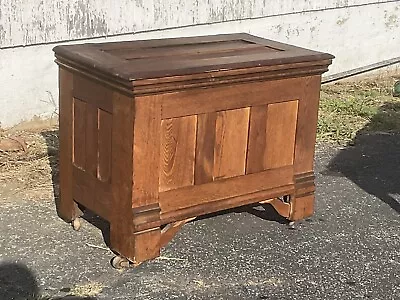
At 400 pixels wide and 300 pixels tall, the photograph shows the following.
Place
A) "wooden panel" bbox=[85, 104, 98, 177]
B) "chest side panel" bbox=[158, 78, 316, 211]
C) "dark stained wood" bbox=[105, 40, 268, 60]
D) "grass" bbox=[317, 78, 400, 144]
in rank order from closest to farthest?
"chest side panel" bbox=[158, 78, 316, 211], "wooden panel" bbox=[85, 104, 98, 177], "dark stained wood" bbox=[105, 40, 268, 60], "grass" bbox=[317, 78, 400, 144]

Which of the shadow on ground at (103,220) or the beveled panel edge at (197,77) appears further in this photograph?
the shadow on ground at (103,220)

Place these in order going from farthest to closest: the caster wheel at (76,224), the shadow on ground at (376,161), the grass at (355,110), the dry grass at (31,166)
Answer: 1. the grass at (355,110)
2. the shadow on ground at (376,161)
3. the dry grass at (31,166)
4. the caster wheel at (76,224)

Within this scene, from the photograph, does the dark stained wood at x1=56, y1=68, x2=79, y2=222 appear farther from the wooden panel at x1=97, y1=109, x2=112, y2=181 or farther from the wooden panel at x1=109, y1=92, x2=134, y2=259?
the wooden panel at x1=109, y1=92, x2=134, y2=259

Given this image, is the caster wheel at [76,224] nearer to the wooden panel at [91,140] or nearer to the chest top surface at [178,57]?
the wooden panel at [91,140]

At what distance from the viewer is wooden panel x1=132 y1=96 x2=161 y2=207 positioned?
12.0 ft

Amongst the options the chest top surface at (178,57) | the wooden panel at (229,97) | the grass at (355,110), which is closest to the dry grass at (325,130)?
the grass at (355,110)

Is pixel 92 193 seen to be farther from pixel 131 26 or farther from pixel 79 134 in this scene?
pixel 131 26

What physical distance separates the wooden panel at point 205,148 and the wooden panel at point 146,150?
0.24 m

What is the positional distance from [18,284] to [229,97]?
132cm

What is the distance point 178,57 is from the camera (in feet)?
13.2

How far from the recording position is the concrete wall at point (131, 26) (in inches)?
230

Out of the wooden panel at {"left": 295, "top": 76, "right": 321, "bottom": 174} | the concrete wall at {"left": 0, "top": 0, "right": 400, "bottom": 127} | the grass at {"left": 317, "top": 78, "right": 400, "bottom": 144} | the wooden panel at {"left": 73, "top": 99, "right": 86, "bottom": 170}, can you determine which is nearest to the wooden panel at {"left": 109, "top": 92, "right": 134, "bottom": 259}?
the wooden panel at {"left": 73, "top": 99, "right": 86, "bottom": 170}

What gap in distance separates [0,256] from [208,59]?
1.40 metres

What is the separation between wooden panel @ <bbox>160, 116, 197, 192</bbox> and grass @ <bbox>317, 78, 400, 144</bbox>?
101 inches
